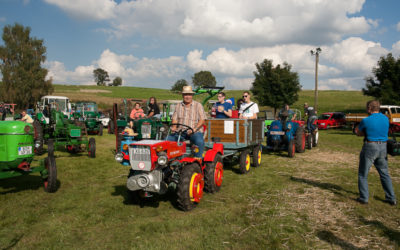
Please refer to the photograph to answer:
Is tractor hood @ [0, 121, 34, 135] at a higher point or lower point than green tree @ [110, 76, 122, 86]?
lower

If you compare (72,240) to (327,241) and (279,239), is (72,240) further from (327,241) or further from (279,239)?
(327,241)

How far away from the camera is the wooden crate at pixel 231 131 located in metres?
6.93

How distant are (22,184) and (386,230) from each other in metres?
7.05

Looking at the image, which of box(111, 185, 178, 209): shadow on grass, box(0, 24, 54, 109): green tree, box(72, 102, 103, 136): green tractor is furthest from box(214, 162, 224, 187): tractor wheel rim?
box(0, 24, 54, 109): green tree

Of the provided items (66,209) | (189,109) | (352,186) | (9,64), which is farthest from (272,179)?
(9,64)

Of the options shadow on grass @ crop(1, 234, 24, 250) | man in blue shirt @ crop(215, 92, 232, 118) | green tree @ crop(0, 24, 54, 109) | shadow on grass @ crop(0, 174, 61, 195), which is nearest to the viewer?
shadow on grass @ crop(1, 234, 24, 250)

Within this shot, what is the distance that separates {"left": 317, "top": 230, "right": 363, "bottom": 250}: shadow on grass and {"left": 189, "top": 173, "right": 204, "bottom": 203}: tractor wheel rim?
1912 millimetres

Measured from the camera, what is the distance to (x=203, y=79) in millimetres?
101750

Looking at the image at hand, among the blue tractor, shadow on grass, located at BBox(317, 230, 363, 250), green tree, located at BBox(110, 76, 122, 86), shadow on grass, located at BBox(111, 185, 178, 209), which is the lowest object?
shadow on grass, located at BBox(317, 230, 363, 250)

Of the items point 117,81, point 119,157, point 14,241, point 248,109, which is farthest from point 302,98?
point 117,81

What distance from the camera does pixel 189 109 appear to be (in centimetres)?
532

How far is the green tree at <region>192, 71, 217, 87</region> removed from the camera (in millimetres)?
101725

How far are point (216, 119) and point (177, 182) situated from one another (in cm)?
296

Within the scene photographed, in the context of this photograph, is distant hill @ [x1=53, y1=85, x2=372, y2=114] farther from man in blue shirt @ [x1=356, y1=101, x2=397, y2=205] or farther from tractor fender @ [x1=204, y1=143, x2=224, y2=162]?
man in blue shirt @ [x1=356, y1=101, x2=397, y2=205]
